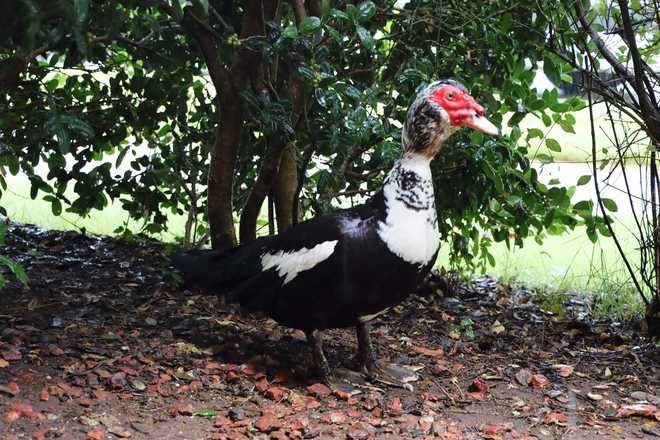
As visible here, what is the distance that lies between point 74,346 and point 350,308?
103 centimetres

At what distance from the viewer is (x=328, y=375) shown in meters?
3.22

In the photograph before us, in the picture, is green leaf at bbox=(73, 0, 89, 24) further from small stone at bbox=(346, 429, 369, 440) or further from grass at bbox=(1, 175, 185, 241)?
grass at bbox=(1, 175, 185, 241)

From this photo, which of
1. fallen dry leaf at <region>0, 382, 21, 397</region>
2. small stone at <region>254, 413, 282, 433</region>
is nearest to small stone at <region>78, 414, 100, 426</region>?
fallen dry leaf at <region>0, 382, 21, 397</region>

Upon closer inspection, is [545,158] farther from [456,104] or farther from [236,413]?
[236,413]

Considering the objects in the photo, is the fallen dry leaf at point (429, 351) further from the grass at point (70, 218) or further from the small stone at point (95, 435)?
the grass at point (70, 218)

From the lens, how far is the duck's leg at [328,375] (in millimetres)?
3180

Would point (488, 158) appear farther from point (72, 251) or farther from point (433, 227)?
point (72, 251)

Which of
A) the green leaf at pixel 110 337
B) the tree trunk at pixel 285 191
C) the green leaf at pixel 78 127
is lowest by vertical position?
the green leaf at pixel 110 337

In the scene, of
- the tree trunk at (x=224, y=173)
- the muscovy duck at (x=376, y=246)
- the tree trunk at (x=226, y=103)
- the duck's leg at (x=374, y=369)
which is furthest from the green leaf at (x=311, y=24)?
the duck's leg at (x=374, y=369)

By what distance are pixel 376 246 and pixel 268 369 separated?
66 cm

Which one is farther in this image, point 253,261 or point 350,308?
point 253,261

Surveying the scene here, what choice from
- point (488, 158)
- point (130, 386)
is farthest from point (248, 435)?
point (488, 158)

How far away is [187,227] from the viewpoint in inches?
184

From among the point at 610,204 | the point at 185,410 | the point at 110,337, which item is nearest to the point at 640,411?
the point at 610,204
